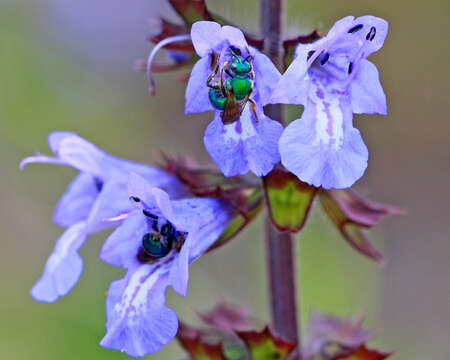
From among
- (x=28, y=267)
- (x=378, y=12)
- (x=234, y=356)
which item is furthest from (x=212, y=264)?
(x=234, y=356)

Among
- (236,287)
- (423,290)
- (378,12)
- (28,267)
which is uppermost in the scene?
(378,12)

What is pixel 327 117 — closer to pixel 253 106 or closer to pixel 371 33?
pixel 253 106

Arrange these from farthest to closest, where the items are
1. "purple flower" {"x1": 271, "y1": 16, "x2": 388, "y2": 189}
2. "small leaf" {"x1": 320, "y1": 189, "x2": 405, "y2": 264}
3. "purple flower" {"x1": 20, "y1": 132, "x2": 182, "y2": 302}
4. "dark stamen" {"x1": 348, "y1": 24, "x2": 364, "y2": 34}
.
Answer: "small leaf" {"x1": 320, "y1": 189, "x2": 405, "y2": 264} < "purple flower" {"x1": 20, "y1": 132, "x2": 182, "y2": 302} < "dark stamen" {"x1": 348, "y1": 24, "x2": 364, "y2": 34} < "purple flower" {"x1": 271, "y1": 16, "x2": 388, "y2": 189}

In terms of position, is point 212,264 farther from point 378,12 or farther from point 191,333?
point 191,333

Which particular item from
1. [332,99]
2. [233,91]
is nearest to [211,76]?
[233,91]

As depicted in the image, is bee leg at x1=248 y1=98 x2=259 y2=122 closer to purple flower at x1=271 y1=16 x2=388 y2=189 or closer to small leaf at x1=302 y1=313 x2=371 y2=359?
purple flower at x1=271 y1=16 x2=388 y2=189

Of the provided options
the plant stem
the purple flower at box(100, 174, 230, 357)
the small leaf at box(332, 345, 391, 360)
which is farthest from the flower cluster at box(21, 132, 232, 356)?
the small leaf at box(332, 345, 391, 360)
